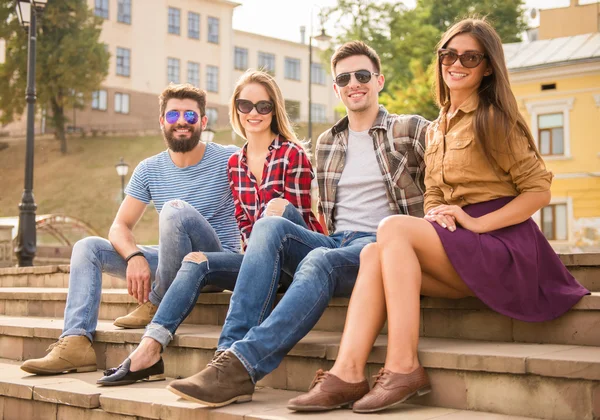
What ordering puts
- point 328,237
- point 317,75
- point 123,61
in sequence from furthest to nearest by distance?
point 317,75
point 123,61
point 328,237

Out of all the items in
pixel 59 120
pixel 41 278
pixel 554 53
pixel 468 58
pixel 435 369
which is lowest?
pixel 41 278

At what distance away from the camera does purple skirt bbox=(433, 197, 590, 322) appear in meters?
3.25

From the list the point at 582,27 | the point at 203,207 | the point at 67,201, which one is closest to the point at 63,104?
the point at 67,201

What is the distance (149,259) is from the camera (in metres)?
4.75

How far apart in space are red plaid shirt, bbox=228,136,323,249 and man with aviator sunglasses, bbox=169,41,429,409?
93 millimetres

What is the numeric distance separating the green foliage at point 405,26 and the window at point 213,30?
15.4 meters

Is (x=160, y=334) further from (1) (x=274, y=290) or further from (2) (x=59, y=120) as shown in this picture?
(2) (x=59, y=120)

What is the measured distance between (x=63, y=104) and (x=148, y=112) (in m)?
9.24

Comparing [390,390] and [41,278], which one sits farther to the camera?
[41,278]

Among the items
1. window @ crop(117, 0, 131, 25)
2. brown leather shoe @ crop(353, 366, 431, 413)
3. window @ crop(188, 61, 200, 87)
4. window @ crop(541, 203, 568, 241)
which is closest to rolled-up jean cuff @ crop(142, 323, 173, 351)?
brown leather shoe @ crop(353, 366, 431, 413)

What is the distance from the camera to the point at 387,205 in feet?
13.5

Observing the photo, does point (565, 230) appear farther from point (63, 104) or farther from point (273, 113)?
point (63, 104)

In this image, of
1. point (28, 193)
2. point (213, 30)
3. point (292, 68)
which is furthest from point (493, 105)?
point (292, 68)

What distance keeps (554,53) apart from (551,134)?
9.36 ft
